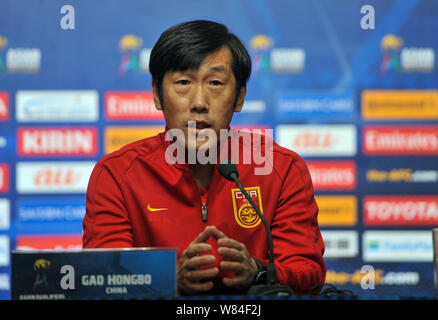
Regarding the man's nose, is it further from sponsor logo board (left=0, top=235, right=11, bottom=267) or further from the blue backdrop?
sponsor logo board (left=0, top=235, right=11, bottom=267)

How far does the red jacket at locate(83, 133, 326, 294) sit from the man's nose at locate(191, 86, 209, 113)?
0.55 feet

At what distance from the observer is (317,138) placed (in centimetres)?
324

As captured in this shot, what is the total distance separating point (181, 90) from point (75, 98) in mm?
1856

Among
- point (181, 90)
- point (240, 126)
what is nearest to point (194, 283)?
point (181, 90)

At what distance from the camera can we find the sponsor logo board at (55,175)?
10.7ft

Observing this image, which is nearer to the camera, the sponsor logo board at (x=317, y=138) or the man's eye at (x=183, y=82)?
the man's eye at (x=183, y=82)

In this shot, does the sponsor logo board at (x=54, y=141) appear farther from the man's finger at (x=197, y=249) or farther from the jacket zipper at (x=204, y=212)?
the man's finger at (x=197, y=249)

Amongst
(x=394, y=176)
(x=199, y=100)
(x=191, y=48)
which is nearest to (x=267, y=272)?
(x=199, y=100)

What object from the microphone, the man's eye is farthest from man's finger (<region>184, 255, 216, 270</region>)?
the man's eye

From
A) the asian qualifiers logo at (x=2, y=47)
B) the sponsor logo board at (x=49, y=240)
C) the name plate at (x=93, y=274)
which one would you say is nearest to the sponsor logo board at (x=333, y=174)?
the sponsor logo board at (x=49, y=240)

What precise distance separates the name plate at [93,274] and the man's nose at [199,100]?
2.17ft

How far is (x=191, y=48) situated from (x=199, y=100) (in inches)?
6.0

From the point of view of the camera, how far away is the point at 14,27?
3277mm

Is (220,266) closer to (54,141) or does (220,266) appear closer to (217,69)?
(217,69)
